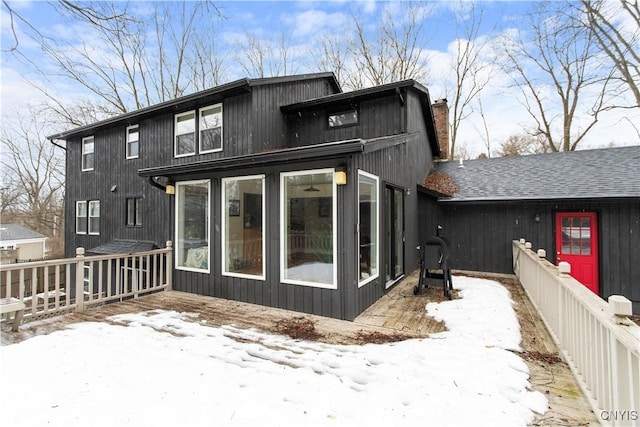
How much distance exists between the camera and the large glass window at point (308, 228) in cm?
429

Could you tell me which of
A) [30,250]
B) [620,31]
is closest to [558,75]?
[620,31]

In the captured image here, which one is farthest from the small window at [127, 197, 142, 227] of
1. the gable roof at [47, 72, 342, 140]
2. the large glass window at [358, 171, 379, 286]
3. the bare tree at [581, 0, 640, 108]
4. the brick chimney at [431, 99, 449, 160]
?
the bare tree at [581, 0, 640, 108]

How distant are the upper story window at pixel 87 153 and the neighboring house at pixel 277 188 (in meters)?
0.58

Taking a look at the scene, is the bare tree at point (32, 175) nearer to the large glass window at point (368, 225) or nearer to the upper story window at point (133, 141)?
the upper story window at point (133, 141)

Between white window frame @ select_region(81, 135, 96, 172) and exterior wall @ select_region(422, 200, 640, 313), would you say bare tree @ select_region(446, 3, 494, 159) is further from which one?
white window frame @ select_region(81, 135, 96, 172)

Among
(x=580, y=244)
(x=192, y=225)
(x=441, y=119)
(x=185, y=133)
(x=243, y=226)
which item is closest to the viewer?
(x=243, y=226)

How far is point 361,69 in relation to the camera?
1469 centimetres

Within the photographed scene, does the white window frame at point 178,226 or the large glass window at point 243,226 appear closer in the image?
the large glass window at point 243,226

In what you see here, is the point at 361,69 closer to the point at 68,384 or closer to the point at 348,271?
the point at 348,271

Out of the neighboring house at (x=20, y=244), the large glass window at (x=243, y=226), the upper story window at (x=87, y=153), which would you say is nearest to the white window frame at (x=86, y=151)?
the upper story window at (x=87, y=153)

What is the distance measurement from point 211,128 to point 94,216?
6225 mm

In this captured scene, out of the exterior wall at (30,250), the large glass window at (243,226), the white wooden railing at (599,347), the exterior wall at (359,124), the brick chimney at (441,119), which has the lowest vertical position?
the exterior wall at (30,250)

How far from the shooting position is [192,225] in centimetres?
570

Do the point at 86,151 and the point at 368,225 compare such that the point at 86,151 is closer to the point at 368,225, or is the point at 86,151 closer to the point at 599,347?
the point at 368,225
